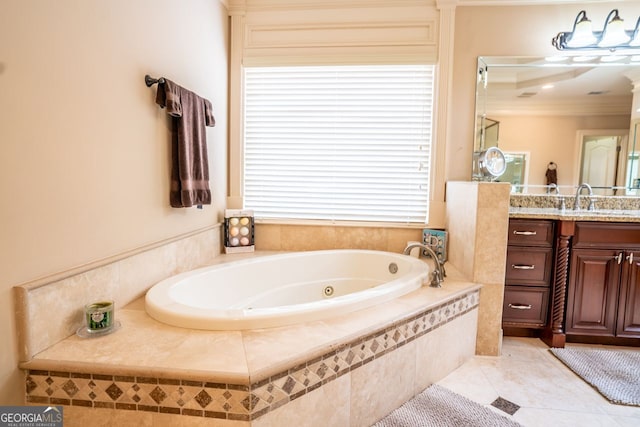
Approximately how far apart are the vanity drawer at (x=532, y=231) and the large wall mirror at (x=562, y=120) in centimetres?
52

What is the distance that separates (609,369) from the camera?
2.07 metres

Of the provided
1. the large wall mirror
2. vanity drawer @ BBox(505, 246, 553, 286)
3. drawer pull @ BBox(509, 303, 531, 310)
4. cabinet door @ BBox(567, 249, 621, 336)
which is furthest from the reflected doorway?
drawer pull @ BBox(509, 303, 531, 310)

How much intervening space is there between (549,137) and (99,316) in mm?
3031

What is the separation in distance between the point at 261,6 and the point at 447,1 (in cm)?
141

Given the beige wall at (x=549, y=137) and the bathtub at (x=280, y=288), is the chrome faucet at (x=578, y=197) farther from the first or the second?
the bathtub at (x=280, y=288)

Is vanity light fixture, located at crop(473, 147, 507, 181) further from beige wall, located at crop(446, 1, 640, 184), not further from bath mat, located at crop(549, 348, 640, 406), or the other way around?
bath mat, located at crop(549, 348, 640, 406)

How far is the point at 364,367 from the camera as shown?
143 centimetres

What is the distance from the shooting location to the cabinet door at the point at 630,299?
225 centimetres

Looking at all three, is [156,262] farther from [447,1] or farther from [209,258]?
[447,1]

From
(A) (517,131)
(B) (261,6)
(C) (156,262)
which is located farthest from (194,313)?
(A) (517,131)

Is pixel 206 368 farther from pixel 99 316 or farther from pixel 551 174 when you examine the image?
pixel 551 174

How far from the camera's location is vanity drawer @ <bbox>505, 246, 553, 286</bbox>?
90.9 inches

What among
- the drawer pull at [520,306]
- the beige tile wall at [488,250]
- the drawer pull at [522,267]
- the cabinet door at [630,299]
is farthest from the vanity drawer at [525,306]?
the cabinet door at [630,299]

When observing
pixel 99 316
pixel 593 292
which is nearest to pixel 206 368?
pixel 99 316
